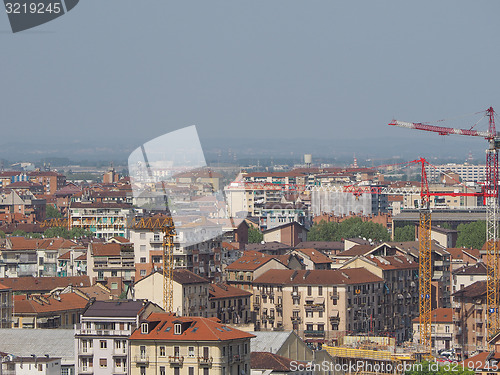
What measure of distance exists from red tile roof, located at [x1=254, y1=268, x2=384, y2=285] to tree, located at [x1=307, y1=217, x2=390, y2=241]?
2312 centimetres

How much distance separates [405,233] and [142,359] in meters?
38.9

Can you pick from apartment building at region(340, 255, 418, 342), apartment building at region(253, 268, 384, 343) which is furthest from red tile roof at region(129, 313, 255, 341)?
apartment building at region(340, 255, 418, 342)

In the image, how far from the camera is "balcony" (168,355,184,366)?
1938 cm

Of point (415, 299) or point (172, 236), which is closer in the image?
point (172, 236)

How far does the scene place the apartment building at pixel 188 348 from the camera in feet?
63.2

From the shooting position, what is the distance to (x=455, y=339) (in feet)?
94.8

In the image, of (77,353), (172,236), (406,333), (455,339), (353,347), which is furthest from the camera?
(406,333)

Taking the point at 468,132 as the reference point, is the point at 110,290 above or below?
below

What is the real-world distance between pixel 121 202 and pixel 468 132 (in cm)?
2478

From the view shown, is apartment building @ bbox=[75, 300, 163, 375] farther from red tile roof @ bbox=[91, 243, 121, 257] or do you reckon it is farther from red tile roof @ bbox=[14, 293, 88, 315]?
red tile roof @ bbox=[91, 243, 121, 257]

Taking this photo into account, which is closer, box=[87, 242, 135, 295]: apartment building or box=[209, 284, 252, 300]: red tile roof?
box=[209, 284, 252, 300]: red tile roof

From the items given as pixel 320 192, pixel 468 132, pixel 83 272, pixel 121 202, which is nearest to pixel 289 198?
pixel 320 192

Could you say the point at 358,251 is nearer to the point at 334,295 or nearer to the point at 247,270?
the point at 247,270

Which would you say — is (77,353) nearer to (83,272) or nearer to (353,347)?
(353,347)
